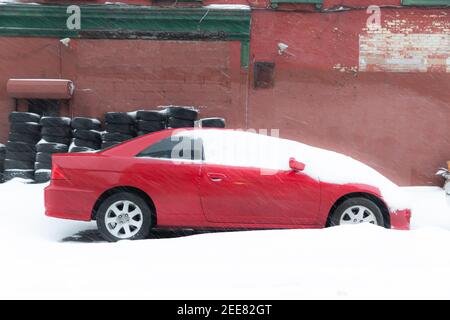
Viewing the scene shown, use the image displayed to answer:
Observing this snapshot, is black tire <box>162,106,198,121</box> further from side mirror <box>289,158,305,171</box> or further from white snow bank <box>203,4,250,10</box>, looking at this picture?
side mirror <box>289,158,305,171</box>

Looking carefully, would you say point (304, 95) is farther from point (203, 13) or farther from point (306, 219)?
point (306, 219)

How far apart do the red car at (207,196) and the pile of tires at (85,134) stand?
400cm

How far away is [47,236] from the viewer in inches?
256

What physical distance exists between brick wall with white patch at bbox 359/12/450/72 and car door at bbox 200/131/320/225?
5.95 metres

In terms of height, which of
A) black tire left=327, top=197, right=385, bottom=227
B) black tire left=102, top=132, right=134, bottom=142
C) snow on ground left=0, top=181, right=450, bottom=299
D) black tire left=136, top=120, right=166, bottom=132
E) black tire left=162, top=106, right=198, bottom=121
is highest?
black tire left=162, top=106, right=198, bottom=121

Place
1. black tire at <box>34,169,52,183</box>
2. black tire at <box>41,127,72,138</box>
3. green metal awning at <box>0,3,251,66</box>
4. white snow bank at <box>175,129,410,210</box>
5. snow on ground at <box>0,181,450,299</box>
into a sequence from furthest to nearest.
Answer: green metal awning at <box>0,3,251,66</box> → black tire at <box>41,127,72,138</box> → black tire at <box>34,169,52,183</box> → white snow bank at <box>175,129,410,210</box> → snow on ground at <box>0,181,450,299</box>

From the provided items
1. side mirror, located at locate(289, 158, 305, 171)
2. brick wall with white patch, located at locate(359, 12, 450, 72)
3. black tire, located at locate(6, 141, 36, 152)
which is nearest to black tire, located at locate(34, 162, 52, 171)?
black tire, located at locate(6, 141, 36, 152)

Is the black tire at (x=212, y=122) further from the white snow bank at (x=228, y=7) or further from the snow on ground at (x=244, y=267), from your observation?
the snow on ground at (x=244, y=267)

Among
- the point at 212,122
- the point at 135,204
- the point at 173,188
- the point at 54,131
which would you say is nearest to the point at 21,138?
the point at 54,131

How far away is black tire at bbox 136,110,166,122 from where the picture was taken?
10.0 meters

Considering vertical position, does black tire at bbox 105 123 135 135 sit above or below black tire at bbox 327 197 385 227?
above

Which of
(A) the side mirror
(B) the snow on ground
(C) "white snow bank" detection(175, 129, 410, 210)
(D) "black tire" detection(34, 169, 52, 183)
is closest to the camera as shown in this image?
(B) the snow on ground

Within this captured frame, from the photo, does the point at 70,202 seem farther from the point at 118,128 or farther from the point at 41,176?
the point at 118,128

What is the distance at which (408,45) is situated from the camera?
10.9m
